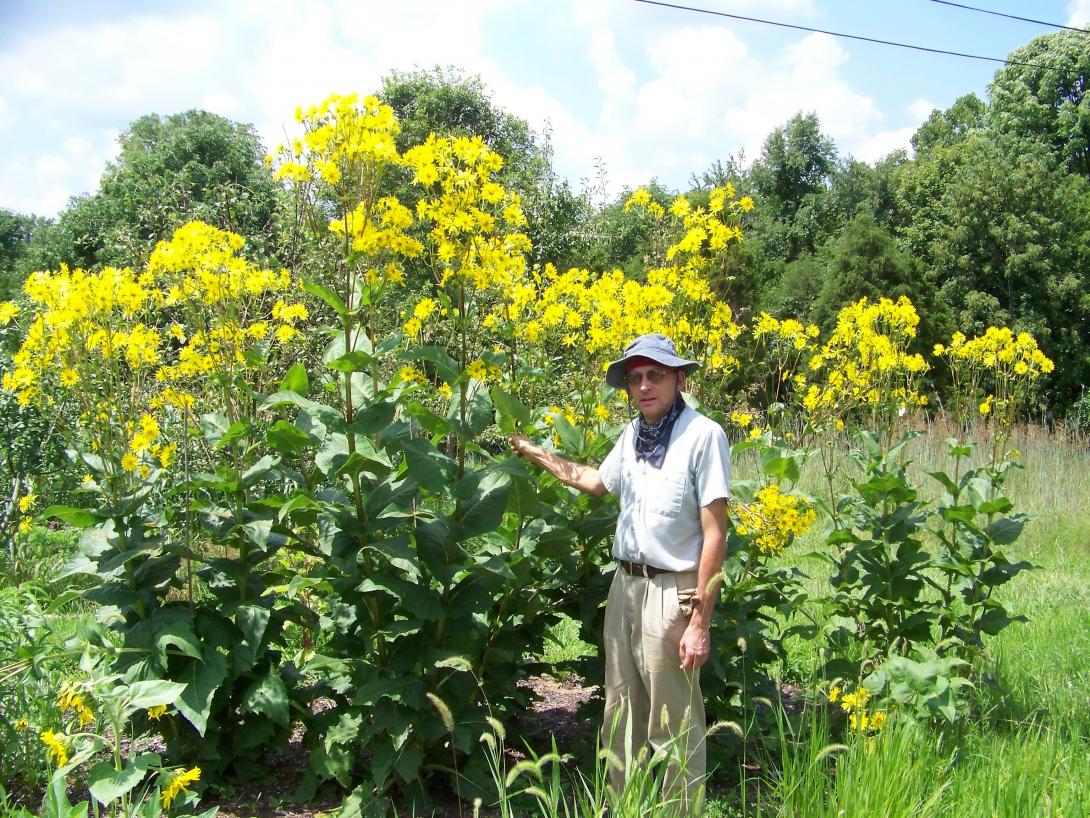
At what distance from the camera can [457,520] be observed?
2.99m

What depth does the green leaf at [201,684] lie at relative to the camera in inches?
111

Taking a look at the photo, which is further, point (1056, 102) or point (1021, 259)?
point (1056, 102)

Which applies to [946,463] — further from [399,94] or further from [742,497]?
[399,94]

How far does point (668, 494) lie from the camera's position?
113 inches

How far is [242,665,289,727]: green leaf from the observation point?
3.01 meters

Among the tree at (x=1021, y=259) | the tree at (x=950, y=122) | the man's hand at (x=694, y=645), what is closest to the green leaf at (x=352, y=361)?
the man's hand at (x=694, y=645)

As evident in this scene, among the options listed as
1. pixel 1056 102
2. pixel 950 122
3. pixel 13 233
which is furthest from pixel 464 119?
pixel 13 233

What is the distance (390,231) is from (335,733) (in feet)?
5.74

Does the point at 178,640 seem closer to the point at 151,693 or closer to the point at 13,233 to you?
the point at 151,693

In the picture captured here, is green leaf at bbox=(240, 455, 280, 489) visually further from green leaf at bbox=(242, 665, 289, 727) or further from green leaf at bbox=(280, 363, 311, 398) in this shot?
green leaf at bbox=(242, 665, 289, 727)

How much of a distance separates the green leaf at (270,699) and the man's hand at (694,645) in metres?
1.35

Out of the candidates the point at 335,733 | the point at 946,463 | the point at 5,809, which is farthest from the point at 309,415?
the point at 946,463

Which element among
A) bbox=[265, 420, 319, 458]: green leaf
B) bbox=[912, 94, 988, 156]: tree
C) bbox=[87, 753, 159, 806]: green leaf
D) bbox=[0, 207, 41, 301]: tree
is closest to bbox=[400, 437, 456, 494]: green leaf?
bbox=[265, 420, 319, 458]: green leaf

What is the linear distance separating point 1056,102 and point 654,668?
30311 millimetres
